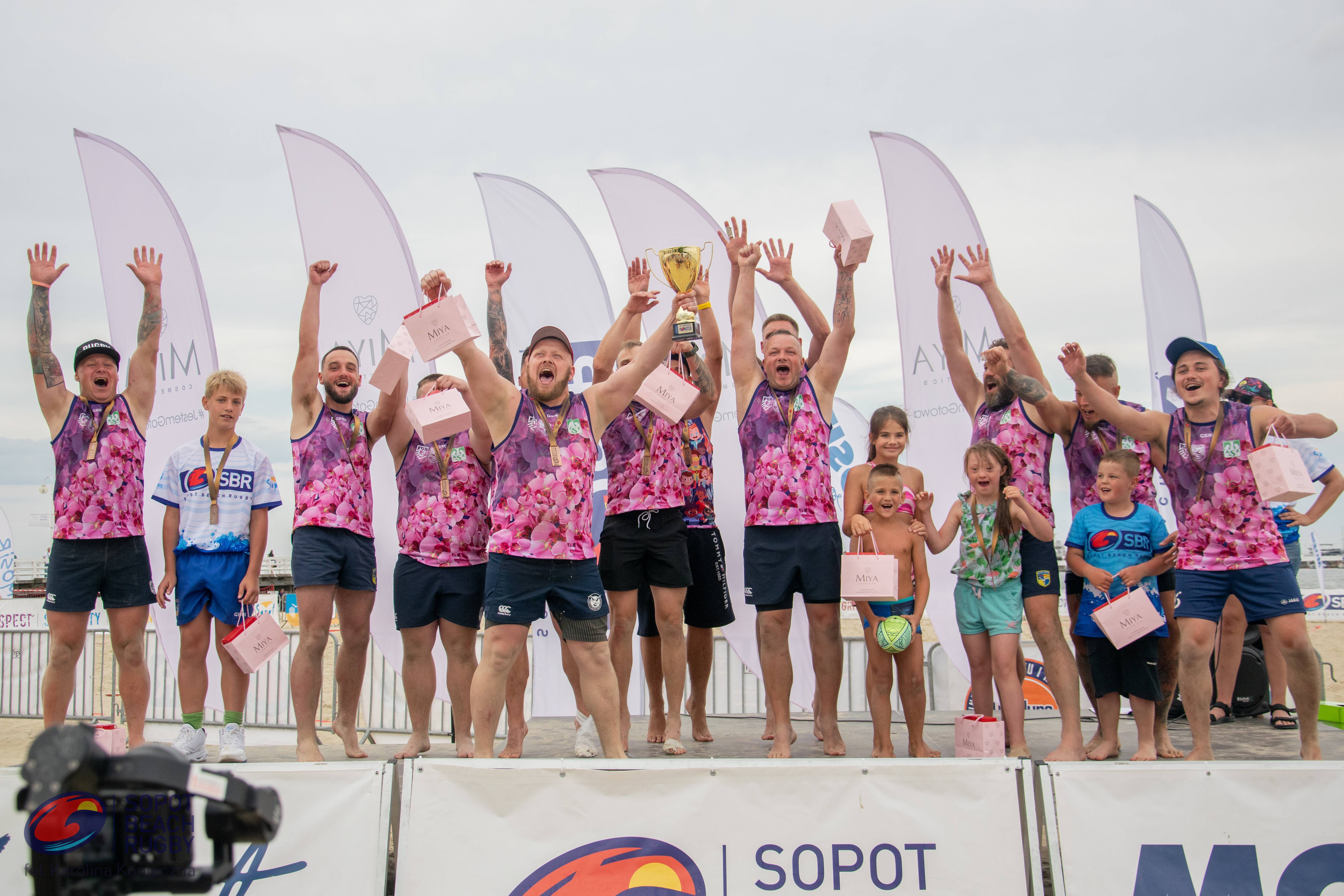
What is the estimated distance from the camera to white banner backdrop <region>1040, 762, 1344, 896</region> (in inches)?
125

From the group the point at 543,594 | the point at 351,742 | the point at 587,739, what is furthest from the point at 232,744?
the point at 543,594

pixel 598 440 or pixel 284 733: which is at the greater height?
pixel 598 440

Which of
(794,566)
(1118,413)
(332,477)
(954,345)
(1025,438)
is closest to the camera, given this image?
(1118,413)

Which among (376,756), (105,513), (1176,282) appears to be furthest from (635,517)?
(1176,282)

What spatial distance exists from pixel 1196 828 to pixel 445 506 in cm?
337

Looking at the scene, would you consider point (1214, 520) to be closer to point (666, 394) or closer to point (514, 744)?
point (666, 394)

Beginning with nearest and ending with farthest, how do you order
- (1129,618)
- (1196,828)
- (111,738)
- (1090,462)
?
1. (1196,828)
2. (111,738)
3. (1129,618)
4. (1090,462)

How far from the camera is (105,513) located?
14.6 ft

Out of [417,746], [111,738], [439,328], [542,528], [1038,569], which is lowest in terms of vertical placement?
[417,746]

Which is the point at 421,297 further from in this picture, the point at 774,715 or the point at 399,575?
the point at 774,715

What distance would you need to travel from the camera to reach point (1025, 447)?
15.1 ft

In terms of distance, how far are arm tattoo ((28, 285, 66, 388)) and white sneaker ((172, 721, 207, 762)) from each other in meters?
1.84

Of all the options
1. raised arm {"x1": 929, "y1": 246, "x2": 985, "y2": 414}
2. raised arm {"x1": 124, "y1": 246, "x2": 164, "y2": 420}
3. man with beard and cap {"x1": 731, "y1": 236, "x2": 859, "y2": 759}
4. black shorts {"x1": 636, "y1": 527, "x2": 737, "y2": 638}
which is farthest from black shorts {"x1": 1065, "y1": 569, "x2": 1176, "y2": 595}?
raised arm {"x1": 124, "y1": 246, "x2": 164, "y2": 420}

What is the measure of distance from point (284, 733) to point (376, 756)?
4.61 metres
